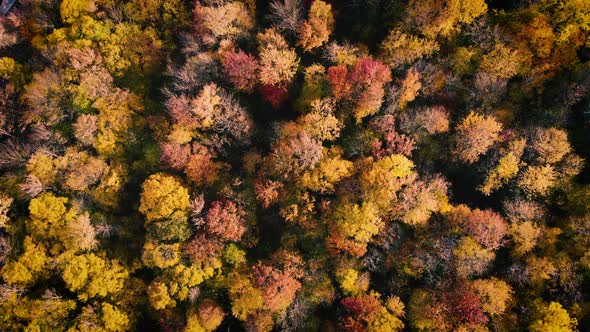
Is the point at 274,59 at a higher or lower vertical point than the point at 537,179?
lower

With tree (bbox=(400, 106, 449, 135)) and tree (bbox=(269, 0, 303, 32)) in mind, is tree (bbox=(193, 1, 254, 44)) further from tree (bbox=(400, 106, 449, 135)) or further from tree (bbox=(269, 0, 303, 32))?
tree (bbox=(400, 106, 449, 135))

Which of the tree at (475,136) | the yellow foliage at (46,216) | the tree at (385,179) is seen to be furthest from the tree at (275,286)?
the tree at (475,136)

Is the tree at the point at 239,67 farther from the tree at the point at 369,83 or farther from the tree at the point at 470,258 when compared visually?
the tree at the point at 470,258

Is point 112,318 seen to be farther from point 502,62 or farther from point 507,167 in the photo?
point 502,62

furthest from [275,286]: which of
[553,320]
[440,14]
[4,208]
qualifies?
[440,14]

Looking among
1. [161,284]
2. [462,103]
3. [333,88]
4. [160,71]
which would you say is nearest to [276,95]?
[333,88]

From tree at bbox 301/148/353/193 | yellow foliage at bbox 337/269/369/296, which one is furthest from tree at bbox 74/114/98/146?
yellow foliage at bbox 337/269/369/296
